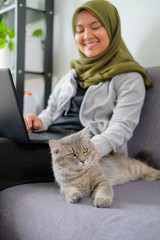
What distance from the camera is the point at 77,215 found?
0.77m

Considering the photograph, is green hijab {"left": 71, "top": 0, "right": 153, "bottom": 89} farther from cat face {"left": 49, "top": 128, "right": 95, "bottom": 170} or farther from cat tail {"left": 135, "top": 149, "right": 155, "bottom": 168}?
cat face {"left": 49, "top": 128, "right": 95, "bottom": 170}

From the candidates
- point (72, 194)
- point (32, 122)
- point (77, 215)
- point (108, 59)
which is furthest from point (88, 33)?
point (77, 215)

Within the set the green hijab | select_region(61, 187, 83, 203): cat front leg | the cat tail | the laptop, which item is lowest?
the cat tail

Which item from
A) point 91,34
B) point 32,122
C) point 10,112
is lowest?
point 32,122

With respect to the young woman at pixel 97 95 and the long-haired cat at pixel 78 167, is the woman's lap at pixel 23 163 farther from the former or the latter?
the long-haired cat at pixel 78 167

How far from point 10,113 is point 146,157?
718mm

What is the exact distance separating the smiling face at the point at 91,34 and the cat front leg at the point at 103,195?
33.4 inches

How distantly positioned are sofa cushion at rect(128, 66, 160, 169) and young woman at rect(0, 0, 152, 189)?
0.20 ft

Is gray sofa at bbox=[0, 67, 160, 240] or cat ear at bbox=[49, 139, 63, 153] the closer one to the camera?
gray sofa at bbox=[0, 67, 160, 240]

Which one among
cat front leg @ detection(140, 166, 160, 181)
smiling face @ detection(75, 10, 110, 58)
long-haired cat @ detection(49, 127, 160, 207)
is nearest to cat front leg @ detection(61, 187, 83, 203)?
long-haired cat @ detection(49, 127, 160, 207)

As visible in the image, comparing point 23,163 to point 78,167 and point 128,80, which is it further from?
point 128,80

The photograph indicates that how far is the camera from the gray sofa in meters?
0.69

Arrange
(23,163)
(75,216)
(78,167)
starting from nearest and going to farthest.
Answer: (75,216), (78,167), (23,163)

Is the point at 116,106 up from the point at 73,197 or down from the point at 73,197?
up
